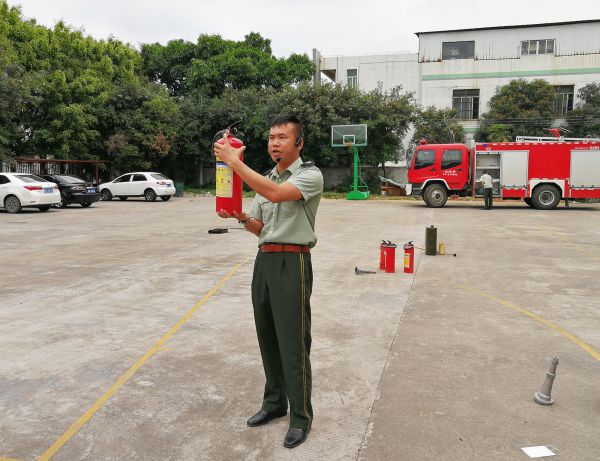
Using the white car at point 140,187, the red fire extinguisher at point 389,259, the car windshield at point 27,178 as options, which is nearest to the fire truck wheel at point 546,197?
the red fire extinguisher at point 389,259

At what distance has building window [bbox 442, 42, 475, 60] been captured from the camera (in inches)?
1361

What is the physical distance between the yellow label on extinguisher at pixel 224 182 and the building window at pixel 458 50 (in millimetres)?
35242

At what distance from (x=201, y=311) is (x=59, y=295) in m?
2.02

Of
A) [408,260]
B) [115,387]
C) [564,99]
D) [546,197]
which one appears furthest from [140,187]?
[564,99]

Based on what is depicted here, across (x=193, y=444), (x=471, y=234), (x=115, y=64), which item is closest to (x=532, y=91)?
(x=471, y=234)

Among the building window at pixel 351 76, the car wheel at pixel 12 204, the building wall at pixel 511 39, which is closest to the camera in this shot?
the car wheel at pixel 12 204

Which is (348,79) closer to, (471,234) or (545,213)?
(545,213)

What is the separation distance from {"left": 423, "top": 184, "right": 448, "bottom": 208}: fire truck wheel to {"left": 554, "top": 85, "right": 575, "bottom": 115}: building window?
16.1m

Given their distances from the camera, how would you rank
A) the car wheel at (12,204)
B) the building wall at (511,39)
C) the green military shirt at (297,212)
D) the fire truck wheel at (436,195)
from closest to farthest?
the green military shirt at (297,212) < the car wheel at (12,204) < the fire truck wheel at (436,195) < the building wall at (511,39)

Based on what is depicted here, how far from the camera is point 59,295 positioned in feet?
21.3

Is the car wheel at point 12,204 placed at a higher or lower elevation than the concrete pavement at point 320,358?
higher

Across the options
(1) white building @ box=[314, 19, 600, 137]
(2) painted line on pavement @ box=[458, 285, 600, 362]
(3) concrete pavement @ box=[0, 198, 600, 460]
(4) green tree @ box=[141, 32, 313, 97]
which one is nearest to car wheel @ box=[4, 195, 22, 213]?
(3) concrete pavement @ box=[0, 198, 600, 460]

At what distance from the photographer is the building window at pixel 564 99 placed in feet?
107

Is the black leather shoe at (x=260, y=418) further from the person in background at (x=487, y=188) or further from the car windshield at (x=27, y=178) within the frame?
the person in background at (x=487, y=188)
